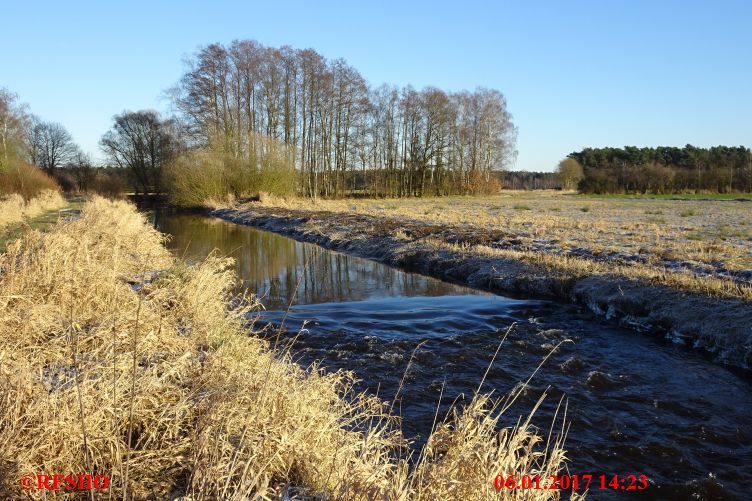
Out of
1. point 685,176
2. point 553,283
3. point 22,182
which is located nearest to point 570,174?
point 685,176

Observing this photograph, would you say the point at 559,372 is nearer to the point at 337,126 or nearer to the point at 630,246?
the point at 630,246

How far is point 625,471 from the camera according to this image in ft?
14.4

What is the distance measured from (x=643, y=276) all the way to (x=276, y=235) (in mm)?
17256

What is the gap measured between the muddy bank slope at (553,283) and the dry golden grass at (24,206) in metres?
10.7

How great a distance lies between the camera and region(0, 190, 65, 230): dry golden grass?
60.3 feet

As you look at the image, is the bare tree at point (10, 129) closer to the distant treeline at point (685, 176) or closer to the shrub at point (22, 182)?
the shrub at point (22, 182)

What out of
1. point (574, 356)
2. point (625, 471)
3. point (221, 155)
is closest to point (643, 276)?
point (574, 356)

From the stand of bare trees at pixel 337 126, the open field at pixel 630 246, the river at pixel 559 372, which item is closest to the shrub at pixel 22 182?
the stand of bare trees at pixel 337 126

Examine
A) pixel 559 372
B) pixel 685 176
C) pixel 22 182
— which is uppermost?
pixel 685 176

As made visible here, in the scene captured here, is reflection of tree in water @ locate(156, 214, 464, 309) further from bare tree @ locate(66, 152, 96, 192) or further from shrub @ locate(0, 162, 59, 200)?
bare tree @ locate(66, 152, 96, 192)

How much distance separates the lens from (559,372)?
664cm

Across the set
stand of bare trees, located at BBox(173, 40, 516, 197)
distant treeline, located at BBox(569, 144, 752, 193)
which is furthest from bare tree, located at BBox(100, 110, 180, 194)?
distant treeline, located at BBox(569, 144, 752, 193)

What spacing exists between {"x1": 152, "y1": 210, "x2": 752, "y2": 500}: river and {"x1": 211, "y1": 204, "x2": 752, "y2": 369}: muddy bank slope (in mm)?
366

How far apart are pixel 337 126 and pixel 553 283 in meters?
36.4
